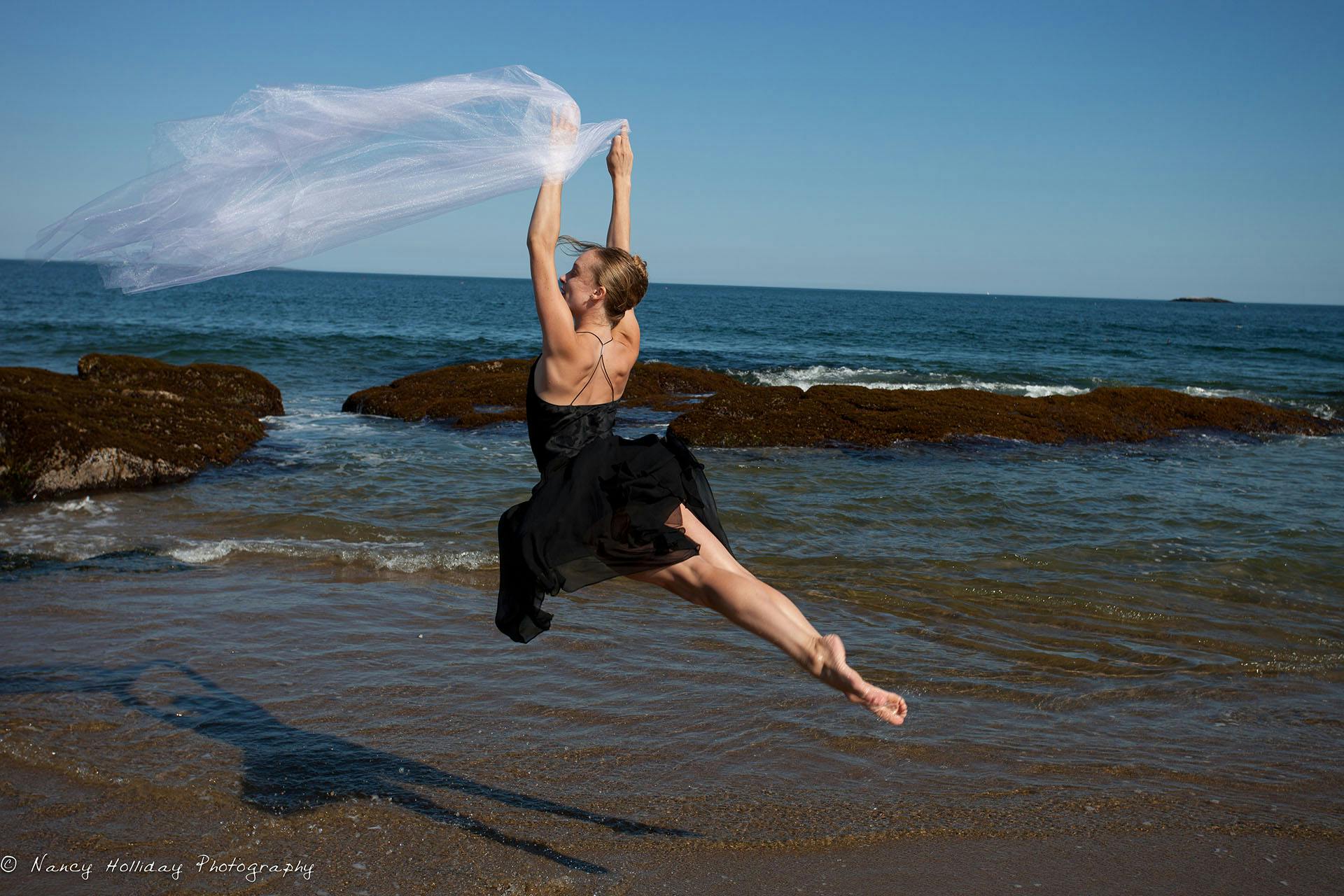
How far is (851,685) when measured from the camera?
3559 millimetres

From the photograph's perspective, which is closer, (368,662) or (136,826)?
(136,826)

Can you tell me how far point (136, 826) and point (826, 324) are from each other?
205ft

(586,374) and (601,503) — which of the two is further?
(586,374)

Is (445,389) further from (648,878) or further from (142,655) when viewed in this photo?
(648,878)

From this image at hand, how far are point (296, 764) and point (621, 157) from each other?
3158mm

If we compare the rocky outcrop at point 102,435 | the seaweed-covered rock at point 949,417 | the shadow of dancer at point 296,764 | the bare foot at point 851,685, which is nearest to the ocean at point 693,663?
the shadow of dancer at point 296,764

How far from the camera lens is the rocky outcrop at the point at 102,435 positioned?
10094mm

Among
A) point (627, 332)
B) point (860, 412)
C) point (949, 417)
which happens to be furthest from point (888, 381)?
point (627, 332)

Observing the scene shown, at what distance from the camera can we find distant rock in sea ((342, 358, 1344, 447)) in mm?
15383

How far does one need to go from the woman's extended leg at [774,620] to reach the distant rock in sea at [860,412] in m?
11.1

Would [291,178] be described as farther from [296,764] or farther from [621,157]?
[296,764]

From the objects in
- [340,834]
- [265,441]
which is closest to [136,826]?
[340,834]

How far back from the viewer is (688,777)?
14.7 ft

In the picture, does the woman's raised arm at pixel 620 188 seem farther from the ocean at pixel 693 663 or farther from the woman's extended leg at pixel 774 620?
the ocean at pixel 693 663
